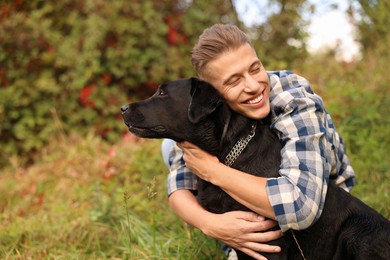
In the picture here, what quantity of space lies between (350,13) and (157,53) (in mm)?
2955

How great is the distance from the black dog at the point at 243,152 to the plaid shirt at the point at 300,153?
13 centimetres

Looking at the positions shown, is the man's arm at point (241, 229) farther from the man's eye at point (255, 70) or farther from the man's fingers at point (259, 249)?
the man's eye at point (255, 70)

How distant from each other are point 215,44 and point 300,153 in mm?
778

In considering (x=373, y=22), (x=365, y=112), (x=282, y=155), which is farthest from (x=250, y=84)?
(x=373, y=22)

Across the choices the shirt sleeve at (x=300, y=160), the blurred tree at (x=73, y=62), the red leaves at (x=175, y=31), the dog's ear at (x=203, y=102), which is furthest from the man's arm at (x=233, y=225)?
the red leaves at (x=175, y=31)

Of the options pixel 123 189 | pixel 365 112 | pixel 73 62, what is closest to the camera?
pixel 123 189

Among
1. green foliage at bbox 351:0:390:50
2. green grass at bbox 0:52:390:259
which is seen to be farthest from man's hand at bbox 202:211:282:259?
green foliage at bbox 351:0:390:50

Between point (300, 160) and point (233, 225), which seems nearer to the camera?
point (300, 160)

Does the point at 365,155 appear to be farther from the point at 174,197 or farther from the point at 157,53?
the point at 157,53

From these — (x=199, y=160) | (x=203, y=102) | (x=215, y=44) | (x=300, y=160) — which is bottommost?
(x=199, y=160)

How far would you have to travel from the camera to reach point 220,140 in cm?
272

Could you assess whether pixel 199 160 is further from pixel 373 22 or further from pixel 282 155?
pixel 373 22

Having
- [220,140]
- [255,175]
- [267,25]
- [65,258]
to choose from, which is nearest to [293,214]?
[255,175]

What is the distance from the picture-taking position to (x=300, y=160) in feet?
8.32
